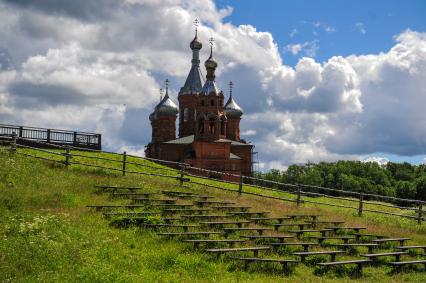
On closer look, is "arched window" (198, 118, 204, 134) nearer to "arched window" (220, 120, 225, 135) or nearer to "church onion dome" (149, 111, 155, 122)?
"arched window" (220, 120, 225, 135)

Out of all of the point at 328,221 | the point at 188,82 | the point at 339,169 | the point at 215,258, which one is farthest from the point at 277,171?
the point at 215,258

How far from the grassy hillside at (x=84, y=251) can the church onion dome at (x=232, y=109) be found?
46989mm

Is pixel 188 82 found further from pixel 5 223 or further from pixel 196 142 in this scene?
pixel 5 223

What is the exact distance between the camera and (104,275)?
Answer: 11258 mm

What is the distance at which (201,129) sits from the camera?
5572 centimetres

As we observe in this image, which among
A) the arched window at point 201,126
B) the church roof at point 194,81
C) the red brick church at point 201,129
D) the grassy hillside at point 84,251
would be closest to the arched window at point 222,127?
the red brick church at point 201,129

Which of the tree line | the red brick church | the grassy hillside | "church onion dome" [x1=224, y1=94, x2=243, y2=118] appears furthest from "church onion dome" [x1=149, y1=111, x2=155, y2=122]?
the grassy hillside

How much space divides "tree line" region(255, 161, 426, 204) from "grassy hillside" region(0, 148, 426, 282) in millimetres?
77375

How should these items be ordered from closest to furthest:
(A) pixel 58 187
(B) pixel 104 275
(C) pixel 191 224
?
(B) pixel 104 275
(C) pixel 191 224
(A) pixel 58 187

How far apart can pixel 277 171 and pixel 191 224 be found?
10283 cm

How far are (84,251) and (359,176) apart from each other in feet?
323

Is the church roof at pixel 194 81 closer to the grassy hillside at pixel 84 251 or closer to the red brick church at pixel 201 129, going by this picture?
the red brick church at pixel 201 129

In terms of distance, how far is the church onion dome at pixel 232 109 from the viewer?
66.9 m

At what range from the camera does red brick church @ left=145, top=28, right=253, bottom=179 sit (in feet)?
178
